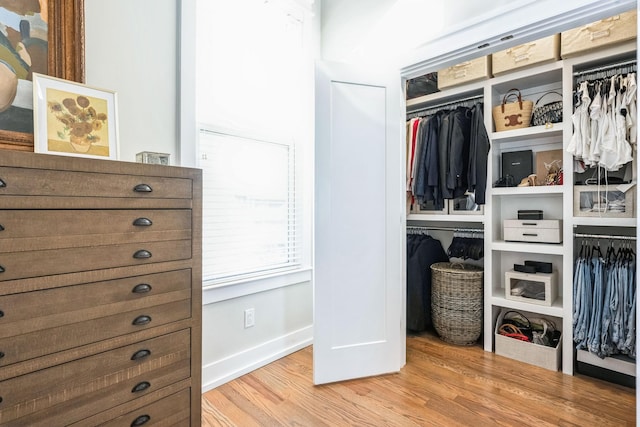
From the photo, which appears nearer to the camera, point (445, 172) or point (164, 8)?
point (164, 8)

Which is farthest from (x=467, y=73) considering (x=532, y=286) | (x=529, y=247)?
(x=532, y=286)

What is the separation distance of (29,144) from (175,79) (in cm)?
79

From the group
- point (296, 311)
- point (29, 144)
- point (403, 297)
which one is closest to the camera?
point (29, 144)

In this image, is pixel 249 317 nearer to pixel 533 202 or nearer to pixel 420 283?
pixel 420 283

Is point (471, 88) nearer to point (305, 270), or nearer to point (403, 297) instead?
point (403, 297)

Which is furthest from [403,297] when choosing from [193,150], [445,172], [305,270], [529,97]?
[529,97]

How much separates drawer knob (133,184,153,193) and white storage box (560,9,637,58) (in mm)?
→ 2607

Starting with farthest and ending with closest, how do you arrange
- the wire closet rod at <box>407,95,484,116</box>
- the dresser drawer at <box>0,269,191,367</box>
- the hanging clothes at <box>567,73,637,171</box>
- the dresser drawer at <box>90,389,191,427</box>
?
the wire closet rod at <box>407,95,484,116</box> < the hanging clothes at <box>567,73,637,171</box> < the dresser drawer at <box>90,389,191,427</box> < the dresser drawer at <box>0,269,191,367</box>

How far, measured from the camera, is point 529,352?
236 centimetres

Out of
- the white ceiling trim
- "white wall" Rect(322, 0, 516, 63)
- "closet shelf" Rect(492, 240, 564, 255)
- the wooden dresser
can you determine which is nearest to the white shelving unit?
"closet shelf" Rect(492, 240, 564, 255)

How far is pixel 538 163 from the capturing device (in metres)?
2.67

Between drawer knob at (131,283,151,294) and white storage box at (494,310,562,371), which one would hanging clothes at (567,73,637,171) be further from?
drawer knob at (131,283,151,294)

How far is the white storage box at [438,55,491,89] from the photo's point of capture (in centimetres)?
258

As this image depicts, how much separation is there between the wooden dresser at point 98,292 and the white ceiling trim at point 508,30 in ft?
5.32
